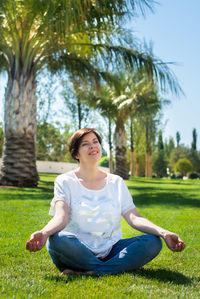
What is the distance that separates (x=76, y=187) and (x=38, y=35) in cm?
1037

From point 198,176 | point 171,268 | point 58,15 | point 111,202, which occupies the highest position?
point 58,15

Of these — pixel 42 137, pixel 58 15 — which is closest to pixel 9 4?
pixel 58 15

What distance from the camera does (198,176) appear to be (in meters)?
40.4

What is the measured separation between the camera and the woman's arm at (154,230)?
128 inches

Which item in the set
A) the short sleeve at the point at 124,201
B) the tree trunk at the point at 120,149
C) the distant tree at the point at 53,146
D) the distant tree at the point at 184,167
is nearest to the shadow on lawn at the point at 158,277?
the short sleeve at the point at 124,201

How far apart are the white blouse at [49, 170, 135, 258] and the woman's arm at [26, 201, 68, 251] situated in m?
0.09

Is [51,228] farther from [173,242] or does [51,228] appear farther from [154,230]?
[173,242]

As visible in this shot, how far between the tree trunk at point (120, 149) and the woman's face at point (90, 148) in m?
22.2

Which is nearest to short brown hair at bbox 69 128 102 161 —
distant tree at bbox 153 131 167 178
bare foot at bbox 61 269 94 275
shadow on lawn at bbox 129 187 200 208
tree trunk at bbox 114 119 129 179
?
bare foot at bbox 61 269 94 275

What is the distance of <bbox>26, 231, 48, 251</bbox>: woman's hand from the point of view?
3.05m

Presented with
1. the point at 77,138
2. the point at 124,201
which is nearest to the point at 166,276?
the point at 124,201

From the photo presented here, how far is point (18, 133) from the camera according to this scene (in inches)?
529

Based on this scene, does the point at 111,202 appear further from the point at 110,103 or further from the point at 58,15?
the point at 110,103

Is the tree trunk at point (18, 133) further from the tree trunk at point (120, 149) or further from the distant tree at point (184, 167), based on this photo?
the distant tree at point (184, 167)
